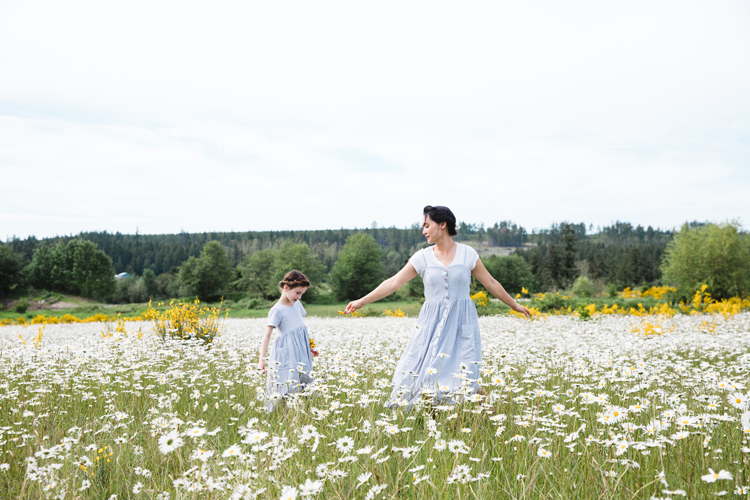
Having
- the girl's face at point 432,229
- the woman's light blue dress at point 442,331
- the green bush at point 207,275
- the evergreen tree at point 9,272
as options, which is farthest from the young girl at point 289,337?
the evergreen tree at point 9,272

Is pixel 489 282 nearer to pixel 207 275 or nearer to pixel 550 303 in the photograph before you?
pixel 550 303

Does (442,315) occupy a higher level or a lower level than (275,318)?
higher

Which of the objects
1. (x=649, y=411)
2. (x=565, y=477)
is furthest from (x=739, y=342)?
(x=565, y=477)

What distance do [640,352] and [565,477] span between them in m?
4.57

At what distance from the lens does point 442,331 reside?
4.26 meters

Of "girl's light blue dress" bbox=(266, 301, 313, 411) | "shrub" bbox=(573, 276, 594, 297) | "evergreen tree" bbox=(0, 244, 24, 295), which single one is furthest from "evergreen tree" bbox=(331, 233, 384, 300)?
"girl's light blue dress" bbox=(266, 301, 313, 411)

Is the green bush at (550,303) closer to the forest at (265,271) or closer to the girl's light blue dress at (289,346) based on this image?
the girl's light blue dress at (289,346)

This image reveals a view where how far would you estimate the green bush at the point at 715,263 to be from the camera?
25.1 meters

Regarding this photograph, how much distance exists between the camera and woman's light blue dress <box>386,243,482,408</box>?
4145 millimetres

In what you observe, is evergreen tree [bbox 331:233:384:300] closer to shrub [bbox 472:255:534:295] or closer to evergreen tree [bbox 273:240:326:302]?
evergreen tree [bbox 273:240:326:302]

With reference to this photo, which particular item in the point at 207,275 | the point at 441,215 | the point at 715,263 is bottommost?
the point at 207,275

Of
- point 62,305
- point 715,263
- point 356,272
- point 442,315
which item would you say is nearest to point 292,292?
point 442,315

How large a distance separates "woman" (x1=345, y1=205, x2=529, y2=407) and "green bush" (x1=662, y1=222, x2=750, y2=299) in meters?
26.0

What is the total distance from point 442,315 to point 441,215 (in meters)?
1.01
